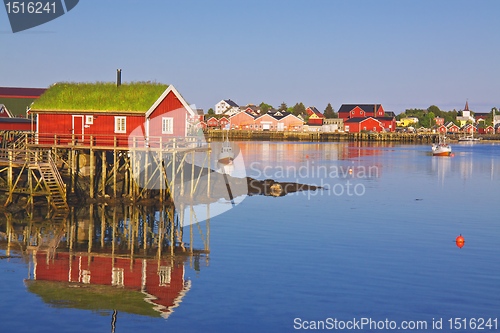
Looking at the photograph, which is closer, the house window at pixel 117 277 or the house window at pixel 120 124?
the house window at pixel 117 277

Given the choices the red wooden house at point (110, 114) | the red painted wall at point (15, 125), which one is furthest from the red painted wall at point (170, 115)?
the red painted wall at point (15, 125)

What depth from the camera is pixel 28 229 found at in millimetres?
33125

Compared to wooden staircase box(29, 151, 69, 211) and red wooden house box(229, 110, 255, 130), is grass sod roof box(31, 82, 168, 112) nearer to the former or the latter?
wooden staircase box(29, 151, 69, 211)

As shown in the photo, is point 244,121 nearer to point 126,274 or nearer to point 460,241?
point 460,241

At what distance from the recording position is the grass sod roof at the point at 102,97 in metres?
41.2

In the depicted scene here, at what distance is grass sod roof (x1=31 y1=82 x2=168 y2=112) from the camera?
41.2 meters

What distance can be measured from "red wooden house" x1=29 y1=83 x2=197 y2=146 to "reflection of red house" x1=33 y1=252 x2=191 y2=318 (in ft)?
45.6

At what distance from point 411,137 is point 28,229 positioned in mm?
148037

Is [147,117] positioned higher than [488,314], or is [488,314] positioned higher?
[147,117]

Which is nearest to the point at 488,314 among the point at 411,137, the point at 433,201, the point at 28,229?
the point at 28,229

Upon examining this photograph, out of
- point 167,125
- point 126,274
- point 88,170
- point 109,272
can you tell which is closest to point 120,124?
point 167,125

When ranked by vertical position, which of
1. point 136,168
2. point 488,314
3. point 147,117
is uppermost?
point 147,117

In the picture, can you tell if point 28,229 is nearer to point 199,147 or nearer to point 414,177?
point 199,147

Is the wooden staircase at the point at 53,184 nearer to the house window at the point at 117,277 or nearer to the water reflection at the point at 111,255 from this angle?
the water reflection at the point at 111,255
